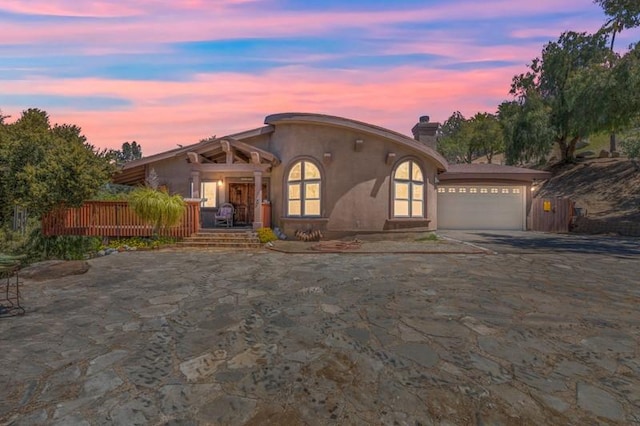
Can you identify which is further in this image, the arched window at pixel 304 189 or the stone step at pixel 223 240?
the arched window at pixel 304 189

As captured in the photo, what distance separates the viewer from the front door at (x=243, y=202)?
15.9 metres

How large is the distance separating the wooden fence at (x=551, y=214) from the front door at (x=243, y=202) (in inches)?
599

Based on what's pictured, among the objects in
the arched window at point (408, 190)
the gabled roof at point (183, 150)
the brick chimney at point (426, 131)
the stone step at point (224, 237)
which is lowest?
the stone step at point (224, 237)

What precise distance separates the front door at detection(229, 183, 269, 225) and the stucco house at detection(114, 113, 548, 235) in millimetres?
1246

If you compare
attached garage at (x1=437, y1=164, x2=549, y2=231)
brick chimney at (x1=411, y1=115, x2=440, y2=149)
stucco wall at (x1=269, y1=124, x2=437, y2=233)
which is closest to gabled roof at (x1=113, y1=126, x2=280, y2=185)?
stucco wall at (x1=269, y1=124, x2=437, y2=233)

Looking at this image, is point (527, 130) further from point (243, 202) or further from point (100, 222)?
point (100, 222)

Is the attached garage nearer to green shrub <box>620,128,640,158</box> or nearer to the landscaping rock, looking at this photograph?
green shrub <box>620,128,640,158</box>

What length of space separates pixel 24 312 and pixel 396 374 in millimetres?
4963

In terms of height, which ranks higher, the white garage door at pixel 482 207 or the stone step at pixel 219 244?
the white garage door at pixel 482 207

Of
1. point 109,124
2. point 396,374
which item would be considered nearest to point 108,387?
point 396,374

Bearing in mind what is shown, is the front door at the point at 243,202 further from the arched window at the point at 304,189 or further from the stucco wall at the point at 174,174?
the arched window at the point at 304,189

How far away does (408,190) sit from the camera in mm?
12633

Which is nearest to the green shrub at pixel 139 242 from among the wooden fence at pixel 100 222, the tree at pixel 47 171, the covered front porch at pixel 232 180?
the wooden fence at pixel 100 222

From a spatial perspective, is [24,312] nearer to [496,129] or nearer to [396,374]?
[396,374]
